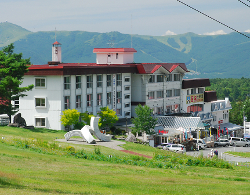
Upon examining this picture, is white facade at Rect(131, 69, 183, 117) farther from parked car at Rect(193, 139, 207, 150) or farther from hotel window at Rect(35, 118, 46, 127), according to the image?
hotel window at Rect(35, 118, 46, 127)

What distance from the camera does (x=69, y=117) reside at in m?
55.5

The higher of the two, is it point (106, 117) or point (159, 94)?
point (159, 94)

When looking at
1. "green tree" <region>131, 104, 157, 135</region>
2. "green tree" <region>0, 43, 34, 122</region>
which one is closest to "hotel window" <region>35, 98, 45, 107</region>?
"green tree" <region>0, 43, 34, 122</region>

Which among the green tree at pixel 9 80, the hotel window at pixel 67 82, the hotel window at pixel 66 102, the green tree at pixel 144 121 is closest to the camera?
the green tree at pixel 9 80

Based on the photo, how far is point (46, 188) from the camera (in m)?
18.0

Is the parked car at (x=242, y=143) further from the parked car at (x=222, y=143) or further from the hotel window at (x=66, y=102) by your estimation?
the hotel window at (x=66, y=102)

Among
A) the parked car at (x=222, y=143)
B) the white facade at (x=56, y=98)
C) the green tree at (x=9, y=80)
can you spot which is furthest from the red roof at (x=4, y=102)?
the parked car at (x=222, y=143)

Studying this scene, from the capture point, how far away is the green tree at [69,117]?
5547cm

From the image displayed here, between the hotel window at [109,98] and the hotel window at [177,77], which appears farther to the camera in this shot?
the hotel window at [177,77]

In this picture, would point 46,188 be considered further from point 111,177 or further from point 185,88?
point 185,88

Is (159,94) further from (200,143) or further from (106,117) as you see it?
(106,117)

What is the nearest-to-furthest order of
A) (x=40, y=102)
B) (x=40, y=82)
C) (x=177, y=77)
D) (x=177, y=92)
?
(x=40, y=82) → (x=40, y=102) → (x=177, y=77) → (x=177, y=92)

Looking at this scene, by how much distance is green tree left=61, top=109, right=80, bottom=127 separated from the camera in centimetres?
5547

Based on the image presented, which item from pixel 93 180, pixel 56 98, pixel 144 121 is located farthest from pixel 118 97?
pixel 93 180
